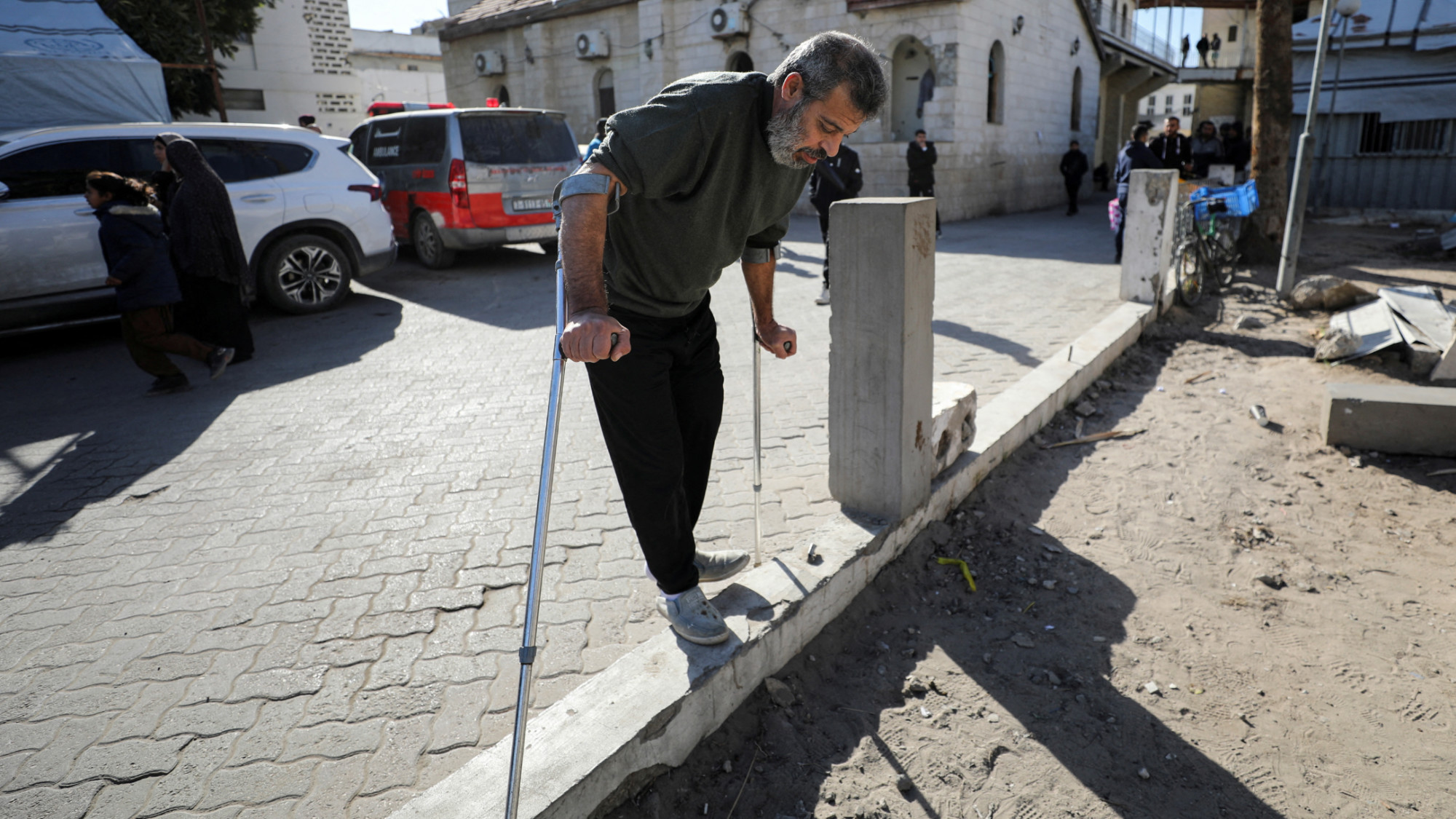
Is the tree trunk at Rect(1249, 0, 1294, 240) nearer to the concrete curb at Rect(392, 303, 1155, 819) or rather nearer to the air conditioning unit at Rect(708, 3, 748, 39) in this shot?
the concrete curb at Rect(392, 303, 1155, 819)

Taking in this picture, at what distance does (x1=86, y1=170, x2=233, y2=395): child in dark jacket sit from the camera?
547 centimetres

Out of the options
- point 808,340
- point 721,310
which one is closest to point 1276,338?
point 808,340

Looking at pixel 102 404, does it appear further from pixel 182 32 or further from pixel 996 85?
pixel 996 85

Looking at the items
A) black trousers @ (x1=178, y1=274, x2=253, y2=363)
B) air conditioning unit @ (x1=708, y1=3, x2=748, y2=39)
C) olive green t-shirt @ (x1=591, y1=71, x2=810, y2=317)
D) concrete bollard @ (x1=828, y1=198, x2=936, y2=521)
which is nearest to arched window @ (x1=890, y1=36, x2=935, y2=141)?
air conditioning unit @ (x1=708, y1=3, x2=748, y2=39)

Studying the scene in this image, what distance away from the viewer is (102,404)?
562cm

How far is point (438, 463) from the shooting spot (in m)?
4.43

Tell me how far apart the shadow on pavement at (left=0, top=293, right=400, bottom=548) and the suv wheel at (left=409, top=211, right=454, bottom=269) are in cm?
217

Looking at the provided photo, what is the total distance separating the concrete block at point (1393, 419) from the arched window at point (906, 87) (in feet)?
50.2

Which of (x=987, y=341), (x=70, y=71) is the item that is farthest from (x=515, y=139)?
(x=987, y=341)

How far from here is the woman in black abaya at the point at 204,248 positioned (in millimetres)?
6051

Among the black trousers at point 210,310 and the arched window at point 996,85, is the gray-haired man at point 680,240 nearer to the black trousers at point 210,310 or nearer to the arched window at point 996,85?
the black trousers at point 210,310

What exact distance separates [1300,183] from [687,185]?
29.0 feet

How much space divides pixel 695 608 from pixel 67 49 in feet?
38.9

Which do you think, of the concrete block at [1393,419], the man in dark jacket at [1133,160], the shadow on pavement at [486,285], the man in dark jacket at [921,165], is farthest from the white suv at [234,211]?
the man in dark jacket at [921,165]
